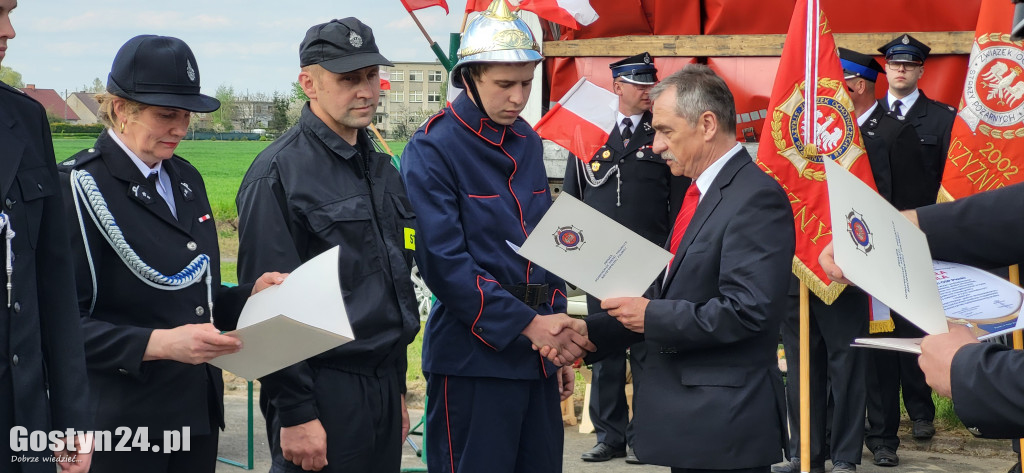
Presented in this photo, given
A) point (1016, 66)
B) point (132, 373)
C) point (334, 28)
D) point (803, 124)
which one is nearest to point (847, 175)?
point (334, 28)

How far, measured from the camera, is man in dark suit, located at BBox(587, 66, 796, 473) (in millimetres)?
3305

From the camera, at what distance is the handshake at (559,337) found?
3.75 metres

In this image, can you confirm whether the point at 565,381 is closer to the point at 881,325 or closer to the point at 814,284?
the point at 814,284

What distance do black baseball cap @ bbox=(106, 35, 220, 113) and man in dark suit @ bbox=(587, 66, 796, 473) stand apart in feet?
5.03

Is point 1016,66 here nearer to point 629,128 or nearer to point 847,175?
point 629,128

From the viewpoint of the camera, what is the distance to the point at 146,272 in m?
3.01

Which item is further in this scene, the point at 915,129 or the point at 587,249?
the point at 915,129

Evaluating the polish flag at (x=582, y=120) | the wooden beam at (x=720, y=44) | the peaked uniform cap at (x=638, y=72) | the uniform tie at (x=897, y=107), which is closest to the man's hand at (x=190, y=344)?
the polish flag at (x=582, y=120)

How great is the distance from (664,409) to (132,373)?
5.43 ft

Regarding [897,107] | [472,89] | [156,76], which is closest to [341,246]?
[156,76]

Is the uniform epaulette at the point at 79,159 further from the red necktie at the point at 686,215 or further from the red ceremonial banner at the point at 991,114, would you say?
the red ceremonial banner at the point at 991,114

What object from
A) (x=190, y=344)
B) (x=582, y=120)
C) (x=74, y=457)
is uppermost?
(x=582, y=120)

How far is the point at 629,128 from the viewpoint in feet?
22.0

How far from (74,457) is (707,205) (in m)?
2.08
